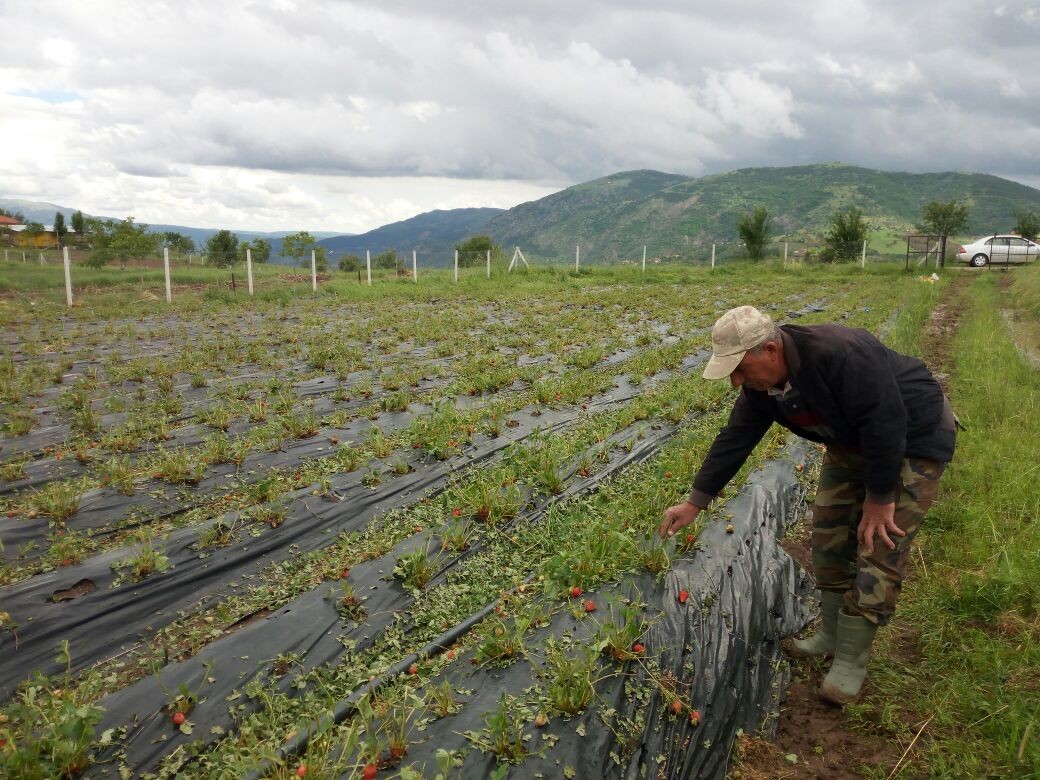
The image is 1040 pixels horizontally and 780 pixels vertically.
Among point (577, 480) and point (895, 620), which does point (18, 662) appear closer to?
point (577, 480)

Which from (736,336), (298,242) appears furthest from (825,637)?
(298,242)

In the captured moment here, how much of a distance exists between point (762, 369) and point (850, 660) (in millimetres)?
1429

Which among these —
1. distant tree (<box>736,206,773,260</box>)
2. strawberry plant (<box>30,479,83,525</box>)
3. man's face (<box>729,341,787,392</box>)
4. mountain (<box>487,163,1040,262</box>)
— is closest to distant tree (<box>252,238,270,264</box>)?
distant tree (<box>736,206,773,260</box>)

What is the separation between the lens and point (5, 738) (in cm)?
237

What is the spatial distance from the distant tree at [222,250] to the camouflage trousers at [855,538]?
70.9ft

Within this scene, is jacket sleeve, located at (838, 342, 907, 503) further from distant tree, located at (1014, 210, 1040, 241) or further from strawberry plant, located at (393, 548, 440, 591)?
distant tree, located at (1014, 210, 1040, 241)

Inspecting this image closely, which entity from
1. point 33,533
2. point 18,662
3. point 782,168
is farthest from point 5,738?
point 782,168

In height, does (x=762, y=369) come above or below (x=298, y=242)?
below

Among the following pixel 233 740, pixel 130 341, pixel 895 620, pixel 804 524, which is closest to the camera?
pixel 233 740

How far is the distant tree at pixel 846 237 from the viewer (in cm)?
3145

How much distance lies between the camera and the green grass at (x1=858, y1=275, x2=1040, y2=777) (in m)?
2.57

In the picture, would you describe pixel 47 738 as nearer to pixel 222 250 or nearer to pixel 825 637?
pixel 825 637

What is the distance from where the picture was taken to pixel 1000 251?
1139 inches

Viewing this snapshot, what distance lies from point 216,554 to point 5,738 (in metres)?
1.45
